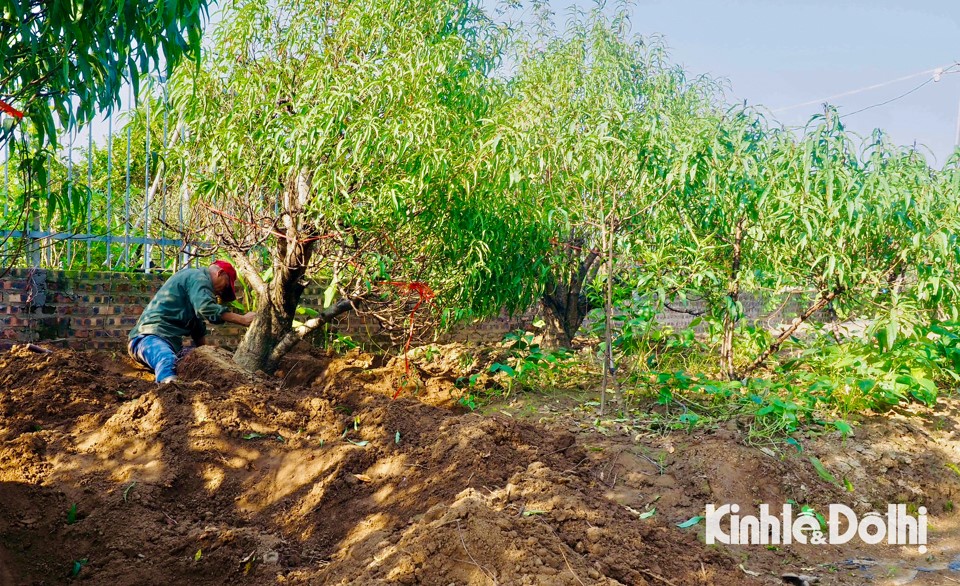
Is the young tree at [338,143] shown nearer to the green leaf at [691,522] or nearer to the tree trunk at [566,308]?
the tree trunk at [566,308]

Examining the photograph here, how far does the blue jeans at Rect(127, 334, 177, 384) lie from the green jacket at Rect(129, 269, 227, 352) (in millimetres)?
50

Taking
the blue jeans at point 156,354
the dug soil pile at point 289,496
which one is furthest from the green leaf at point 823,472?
the blue jeans at point 156,354

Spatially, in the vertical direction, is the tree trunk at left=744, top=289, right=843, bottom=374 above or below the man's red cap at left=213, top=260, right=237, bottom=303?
below

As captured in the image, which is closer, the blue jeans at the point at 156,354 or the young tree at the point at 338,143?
the young tree at the point at 338,143

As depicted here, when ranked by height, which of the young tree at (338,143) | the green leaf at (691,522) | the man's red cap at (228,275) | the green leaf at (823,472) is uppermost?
the young tree at (338,143)

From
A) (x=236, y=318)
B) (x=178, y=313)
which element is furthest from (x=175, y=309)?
(x=236, y=318)

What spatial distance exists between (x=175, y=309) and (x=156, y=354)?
0.39 meters

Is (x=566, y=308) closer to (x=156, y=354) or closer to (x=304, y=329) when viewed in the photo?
(x=304, y=329)

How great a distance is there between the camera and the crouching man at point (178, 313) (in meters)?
5.50

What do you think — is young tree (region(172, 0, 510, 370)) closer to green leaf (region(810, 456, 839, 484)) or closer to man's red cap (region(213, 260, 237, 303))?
man's red cap (region(213, 260, 237, 303))

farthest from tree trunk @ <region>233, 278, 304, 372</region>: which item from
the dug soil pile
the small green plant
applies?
the small green plant

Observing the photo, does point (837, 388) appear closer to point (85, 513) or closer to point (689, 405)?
point (689, 405)

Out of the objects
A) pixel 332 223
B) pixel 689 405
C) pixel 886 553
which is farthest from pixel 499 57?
pixel 886 553

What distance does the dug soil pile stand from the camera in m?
3.01
